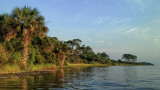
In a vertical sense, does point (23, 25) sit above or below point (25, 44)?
above

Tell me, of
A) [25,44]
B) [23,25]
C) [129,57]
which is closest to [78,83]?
[25,44]

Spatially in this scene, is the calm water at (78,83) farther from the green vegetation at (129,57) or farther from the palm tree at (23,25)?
the green vegetation at (129,57)

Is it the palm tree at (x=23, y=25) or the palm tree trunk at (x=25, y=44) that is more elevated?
the palm tree at (x=23, y=25)

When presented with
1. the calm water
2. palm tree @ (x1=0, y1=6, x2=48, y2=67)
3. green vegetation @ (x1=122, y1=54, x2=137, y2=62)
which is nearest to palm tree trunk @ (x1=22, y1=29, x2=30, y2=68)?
palm tree @ (x1=0, y1=6, x2=48, y2=67)

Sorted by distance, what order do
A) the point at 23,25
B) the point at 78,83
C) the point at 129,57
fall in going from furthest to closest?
the point at 129,57, the point at 23,25, the point at 78,83

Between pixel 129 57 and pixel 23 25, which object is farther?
pixel 129 57

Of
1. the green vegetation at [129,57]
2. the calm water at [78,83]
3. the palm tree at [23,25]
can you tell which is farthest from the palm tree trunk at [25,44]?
the green vegetation at [129,57]

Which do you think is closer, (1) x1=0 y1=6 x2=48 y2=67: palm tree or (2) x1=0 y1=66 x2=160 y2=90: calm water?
(2) x1=0 y1=66 x2=160 y2=90: calm water

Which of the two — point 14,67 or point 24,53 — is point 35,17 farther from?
point 14,67

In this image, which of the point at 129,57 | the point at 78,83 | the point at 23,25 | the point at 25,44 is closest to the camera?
the point at 78,83

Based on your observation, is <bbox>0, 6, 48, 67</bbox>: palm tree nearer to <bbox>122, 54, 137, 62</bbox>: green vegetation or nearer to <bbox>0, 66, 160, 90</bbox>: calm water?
<bbox>0, 66, 160, 90</bbox>: calm water

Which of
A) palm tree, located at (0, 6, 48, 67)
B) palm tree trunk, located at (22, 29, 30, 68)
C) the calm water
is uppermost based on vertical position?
palm tree, located at (0, 6, 48, 67)

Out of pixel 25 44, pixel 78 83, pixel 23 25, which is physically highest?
pixel 23 25

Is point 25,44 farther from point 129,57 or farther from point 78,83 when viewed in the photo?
point 129,57
